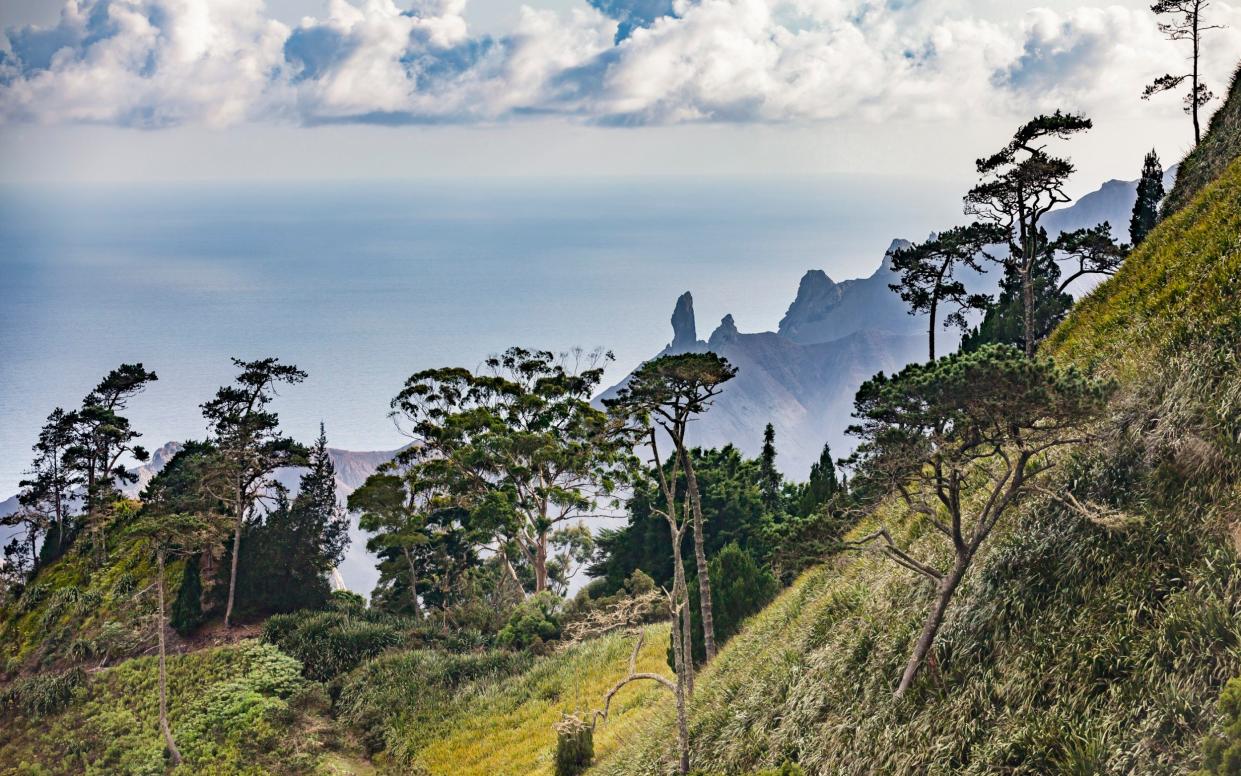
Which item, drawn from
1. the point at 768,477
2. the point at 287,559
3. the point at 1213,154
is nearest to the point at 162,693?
the point at 287,559

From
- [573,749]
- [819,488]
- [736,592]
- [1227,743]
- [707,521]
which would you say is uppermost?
[819,488]


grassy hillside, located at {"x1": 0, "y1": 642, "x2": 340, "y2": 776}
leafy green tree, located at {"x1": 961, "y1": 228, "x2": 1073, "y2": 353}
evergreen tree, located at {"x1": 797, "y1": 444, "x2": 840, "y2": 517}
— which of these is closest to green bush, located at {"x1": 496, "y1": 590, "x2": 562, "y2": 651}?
grassy hillside, located at {"x1": 0, "y1": 642, "x2": 340, "y2": 776}

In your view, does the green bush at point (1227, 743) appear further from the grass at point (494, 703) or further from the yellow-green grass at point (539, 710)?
the grass at point (494, 703)

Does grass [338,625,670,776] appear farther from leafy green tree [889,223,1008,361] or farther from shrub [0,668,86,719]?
leafy green tree [889,223,1008,361]

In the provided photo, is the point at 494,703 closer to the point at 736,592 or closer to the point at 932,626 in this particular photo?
the point at 736,592

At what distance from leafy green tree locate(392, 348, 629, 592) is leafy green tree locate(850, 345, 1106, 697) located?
24539 millimetres

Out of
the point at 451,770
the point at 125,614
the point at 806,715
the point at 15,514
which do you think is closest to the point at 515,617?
the point at 451,770

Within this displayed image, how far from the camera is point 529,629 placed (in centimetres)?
3381

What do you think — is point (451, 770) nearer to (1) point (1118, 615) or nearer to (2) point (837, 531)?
(2) point (837, 531)

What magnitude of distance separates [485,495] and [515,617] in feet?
18.4

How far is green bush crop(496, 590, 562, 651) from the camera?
33500 millimetres

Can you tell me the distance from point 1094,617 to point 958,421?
2.77m

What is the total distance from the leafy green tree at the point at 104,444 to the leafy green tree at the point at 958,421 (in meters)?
37.1

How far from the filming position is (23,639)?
38.4 metres
